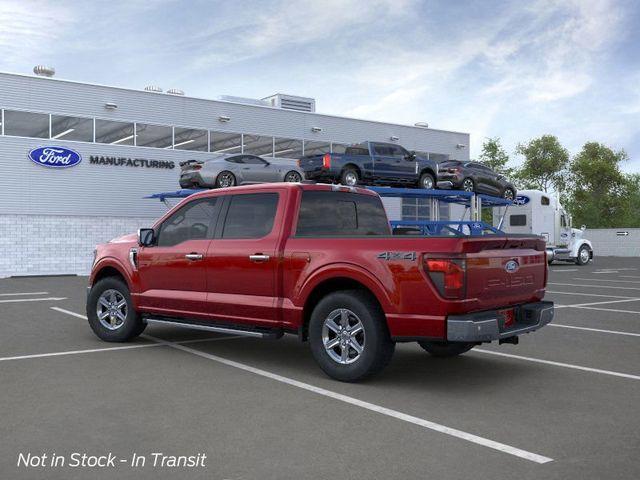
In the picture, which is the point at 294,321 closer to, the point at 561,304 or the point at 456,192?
the point at 561,304

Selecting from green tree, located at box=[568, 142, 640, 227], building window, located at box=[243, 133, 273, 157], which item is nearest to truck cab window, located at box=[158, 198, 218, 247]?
building window, located at box=[243, 133, 273, 157]

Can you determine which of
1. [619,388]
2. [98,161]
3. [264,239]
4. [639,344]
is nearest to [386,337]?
[264,239]

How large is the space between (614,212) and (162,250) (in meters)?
70.7

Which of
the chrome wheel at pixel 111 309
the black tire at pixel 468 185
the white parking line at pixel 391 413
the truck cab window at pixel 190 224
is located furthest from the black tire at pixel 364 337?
the black tire at pixel 468 185

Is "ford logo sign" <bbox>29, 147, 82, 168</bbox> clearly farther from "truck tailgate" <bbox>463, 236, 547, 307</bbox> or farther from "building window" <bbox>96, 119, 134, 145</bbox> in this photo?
"truck tailgate" <bbox>463, 236, 547, 307</bbox>

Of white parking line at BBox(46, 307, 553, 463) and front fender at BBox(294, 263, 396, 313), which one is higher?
front fender at BBox(294, 263, 396, 313)

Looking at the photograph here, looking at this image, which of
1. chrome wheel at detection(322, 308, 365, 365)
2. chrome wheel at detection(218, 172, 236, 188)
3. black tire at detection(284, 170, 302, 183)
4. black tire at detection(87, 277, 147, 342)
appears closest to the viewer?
chrome wheel at detection(322, 308, 365, 365)

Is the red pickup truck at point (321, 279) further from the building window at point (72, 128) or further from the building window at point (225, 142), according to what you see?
the building window at point (225, 142)

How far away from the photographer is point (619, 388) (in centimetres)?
602

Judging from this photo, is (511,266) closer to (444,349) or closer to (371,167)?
(444,349)

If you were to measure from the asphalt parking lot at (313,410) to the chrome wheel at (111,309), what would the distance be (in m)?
0.28

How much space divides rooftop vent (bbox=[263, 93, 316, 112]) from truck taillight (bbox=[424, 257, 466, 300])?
2843 cm

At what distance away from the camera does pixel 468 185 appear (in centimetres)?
2712

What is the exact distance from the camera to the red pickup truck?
5766 millimetres
